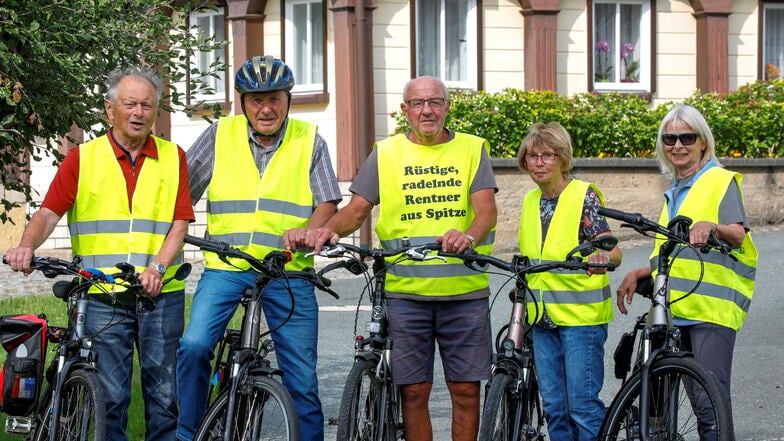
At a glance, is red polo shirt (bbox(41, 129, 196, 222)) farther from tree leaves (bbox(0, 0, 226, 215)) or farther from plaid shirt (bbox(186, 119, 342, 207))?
tree leaves (bbox(0, 0, 226, 215))

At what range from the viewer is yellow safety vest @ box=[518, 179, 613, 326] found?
22.9ft

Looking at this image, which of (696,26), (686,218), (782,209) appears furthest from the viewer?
(696,26)

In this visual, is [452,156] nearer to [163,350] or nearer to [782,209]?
[163,350]

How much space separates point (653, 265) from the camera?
6.82 m

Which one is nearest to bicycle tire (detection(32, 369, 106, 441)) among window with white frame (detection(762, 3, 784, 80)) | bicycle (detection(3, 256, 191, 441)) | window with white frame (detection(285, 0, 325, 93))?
bicycle (detection(3, 256, 191, 441))

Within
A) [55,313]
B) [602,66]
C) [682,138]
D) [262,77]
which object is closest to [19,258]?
[262,77]

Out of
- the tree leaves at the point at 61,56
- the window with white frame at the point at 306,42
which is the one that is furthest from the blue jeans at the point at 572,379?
the window with white frame at the point at 306,42

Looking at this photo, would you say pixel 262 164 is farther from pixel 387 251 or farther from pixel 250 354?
pixel 250 354

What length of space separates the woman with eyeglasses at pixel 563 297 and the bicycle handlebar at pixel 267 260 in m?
1.35

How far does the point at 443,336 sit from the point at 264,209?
43.2 inches

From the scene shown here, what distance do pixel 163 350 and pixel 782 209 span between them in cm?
1560

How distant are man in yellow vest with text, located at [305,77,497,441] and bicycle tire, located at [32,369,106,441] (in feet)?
4.74

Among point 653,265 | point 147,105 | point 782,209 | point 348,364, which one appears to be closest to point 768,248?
point 782,209

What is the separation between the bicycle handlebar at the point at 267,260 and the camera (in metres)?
6.07
